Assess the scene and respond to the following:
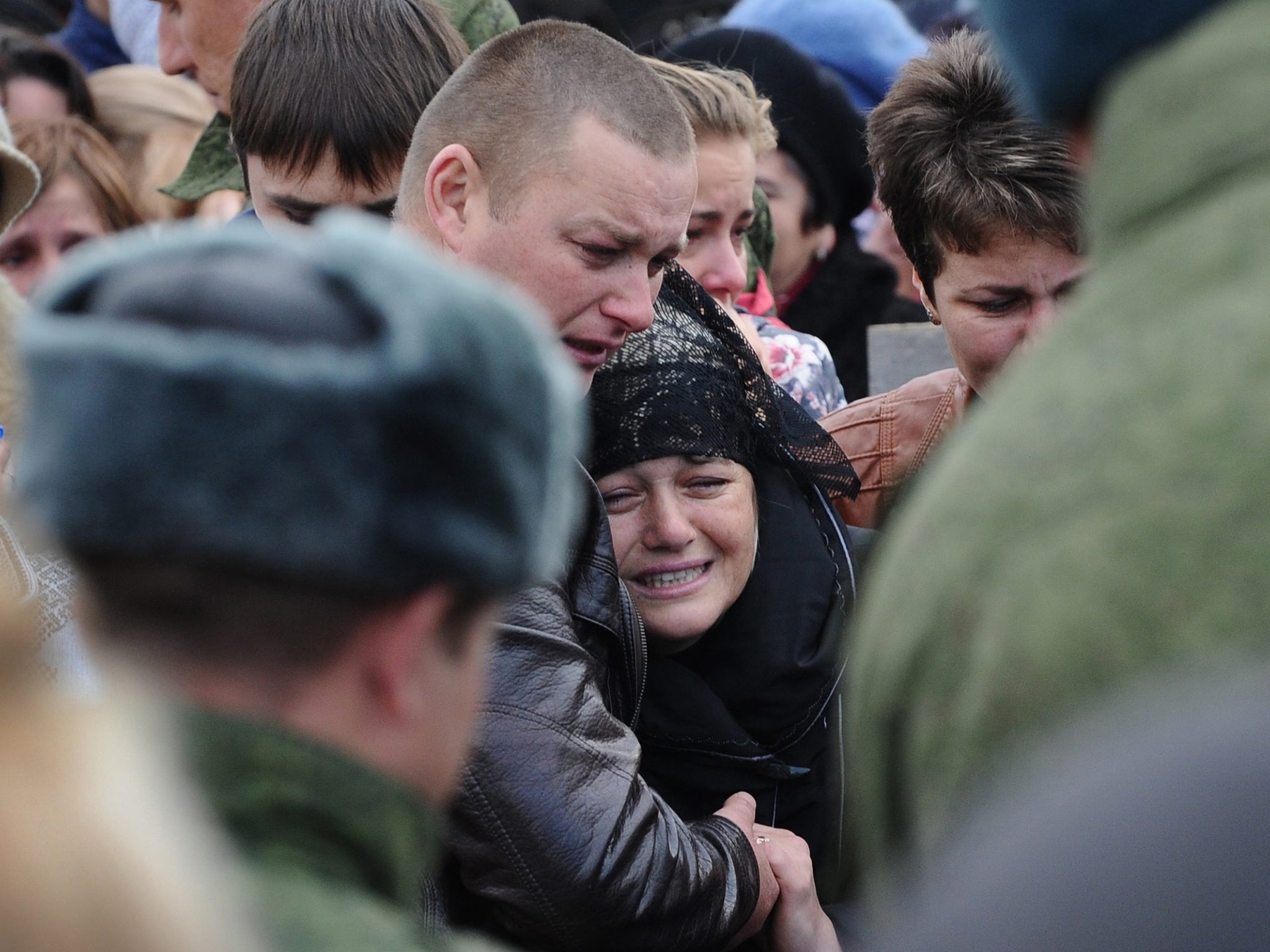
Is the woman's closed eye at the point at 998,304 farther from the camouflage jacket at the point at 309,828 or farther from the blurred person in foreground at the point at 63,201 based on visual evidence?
the blurred person in foreground at the point at 63,201

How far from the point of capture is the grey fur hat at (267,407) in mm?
1062

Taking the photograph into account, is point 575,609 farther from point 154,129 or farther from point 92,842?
point 154,129

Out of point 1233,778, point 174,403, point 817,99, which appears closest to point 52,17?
point 817,99

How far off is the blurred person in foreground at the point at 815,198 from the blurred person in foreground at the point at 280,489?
386 centimetres

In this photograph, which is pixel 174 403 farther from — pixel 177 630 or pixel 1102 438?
pixel 1102 438

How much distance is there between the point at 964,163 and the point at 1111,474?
222 cm

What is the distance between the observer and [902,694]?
1133mm

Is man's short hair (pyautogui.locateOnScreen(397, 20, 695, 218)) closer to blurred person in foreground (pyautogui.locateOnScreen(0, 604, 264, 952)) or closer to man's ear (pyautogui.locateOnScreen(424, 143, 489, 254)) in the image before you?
man's ear (pyautogui.locateOnScreen(424, 143, 489, 254))

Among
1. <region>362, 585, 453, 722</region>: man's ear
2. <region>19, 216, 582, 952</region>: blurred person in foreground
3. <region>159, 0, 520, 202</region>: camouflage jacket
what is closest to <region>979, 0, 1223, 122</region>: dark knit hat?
<region>19, 216, 582, 952</region>: blurred person in foreground

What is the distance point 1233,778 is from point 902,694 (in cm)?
36

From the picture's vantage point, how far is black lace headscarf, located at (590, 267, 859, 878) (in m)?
2.90

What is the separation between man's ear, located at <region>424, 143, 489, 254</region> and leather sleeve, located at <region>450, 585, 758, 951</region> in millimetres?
797

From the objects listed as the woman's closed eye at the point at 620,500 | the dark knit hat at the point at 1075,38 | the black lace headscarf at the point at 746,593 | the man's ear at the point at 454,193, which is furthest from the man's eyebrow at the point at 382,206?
the dark knit hat at the point at 1075,38

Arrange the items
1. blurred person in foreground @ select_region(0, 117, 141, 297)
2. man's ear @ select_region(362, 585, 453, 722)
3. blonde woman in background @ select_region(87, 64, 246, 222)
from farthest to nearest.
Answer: blonde woman in background @ select_region(87, 64, 246, 222) → blurred person in foreground @ select_region(0, 117, 141, 297) → man's ear @ select_region(362, 585, 453, 722)
